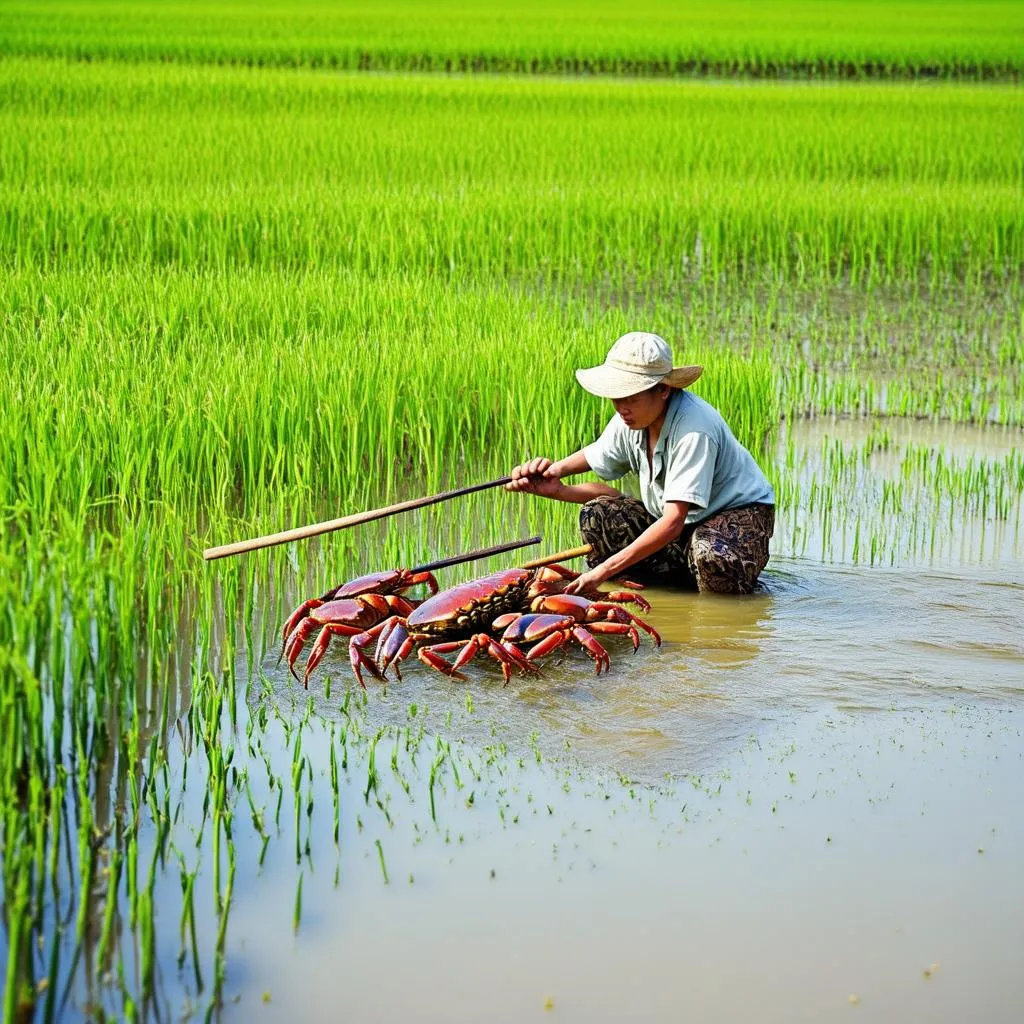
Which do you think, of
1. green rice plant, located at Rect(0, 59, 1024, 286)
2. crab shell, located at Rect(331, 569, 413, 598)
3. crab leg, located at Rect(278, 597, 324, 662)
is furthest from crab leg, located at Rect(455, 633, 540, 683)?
green rice plant, located at Rect(0, 59, 1024, 286)

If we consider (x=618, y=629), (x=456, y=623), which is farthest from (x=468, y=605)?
(x=618, y=629)

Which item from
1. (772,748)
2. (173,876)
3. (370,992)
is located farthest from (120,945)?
(772,748)

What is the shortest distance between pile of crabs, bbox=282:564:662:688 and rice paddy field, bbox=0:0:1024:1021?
0.26 feet

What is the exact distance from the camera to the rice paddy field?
2.21 m

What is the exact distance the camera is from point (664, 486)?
4.12 meters

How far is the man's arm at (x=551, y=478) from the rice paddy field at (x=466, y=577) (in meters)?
0.34

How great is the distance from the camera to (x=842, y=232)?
9234 millimetres

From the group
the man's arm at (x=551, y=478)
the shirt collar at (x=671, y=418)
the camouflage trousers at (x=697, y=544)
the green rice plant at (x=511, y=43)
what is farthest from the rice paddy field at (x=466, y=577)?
the green rice plant at (x=511, y=43)

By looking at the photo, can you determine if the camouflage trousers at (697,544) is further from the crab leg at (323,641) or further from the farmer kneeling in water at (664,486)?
the crab leg at (323,641)

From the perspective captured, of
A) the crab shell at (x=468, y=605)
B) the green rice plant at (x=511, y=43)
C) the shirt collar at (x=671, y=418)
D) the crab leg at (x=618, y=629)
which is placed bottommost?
the crab leg at (x=618, y=629)

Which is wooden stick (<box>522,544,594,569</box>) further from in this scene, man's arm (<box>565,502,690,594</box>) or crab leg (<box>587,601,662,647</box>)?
crab leg (<box>587,601,662,647</box>)

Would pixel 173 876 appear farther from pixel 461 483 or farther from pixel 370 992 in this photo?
pixel 461 483

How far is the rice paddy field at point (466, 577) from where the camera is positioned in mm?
2213

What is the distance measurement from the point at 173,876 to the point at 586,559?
7.63 feet
